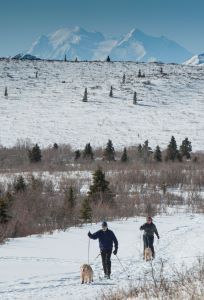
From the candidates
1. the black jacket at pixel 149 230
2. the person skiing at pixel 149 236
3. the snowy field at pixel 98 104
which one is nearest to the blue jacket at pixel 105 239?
the person skiing at pixel 149 236

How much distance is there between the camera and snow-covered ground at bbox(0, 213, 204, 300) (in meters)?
11.5

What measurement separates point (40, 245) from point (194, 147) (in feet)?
126

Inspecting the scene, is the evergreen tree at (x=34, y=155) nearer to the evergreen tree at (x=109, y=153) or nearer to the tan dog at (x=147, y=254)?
the evergreen tree at (x=109, y=153)

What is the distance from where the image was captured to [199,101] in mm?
73750

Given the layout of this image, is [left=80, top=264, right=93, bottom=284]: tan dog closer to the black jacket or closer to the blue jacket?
the blue jacket

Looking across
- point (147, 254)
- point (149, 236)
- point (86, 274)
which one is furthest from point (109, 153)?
point (86, 274)

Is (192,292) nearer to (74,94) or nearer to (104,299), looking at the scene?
(104,299)

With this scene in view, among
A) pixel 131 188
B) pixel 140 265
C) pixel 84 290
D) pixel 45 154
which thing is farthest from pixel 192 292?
pixel 45 154

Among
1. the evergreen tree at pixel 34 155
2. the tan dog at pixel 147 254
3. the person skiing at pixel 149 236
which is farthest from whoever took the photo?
the evergreen tree at pixel 34 155

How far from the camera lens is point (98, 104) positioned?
70.2 metres

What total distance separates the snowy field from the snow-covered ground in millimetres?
31895

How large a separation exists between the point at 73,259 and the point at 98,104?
178ft

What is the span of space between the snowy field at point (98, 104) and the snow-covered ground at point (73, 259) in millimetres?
31895

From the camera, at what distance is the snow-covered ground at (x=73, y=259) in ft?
37.9
